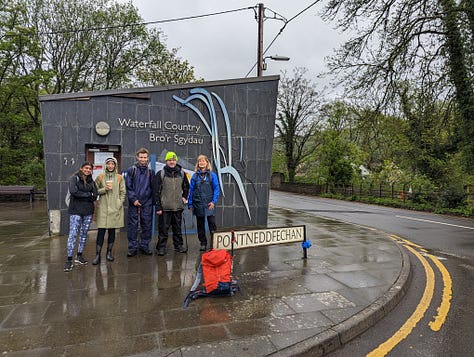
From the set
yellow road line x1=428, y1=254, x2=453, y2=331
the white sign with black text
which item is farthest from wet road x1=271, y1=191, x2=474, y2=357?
the white sign with black text

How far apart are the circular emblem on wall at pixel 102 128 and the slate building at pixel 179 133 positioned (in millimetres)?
22

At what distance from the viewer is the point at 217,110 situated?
→ 27.0ft

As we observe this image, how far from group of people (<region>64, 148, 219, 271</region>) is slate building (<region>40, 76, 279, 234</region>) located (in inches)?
76.7

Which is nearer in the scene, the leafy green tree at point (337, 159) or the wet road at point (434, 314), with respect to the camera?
the wet road at point (434, 314)

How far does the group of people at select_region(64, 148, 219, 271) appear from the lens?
201 inches

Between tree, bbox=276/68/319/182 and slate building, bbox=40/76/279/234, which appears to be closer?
slate building, bbox=40/76/279/234

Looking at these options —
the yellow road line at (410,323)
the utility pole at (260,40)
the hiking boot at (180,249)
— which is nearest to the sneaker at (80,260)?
the hiking boot at (180,249)

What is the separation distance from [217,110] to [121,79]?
18.2 metres

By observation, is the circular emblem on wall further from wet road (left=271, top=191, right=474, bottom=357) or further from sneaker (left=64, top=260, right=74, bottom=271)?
wet road (left=271, top=191, right=474, bottom=357)

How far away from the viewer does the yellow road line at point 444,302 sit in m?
3.50

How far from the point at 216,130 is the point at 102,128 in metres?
2.81

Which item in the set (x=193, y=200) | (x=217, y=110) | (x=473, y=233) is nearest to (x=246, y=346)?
(x=193, y=200)

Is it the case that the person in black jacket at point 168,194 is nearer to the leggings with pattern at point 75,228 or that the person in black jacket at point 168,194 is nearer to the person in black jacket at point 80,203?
the person in black jacket at point 80,203

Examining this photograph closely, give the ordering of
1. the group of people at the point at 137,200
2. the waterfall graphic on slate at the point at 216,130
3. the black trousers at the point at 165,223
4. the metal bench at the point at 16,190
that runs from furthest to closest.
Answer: the metal bench at the point at 16,190 → the waterfall graphic on slate at the point at 216,130 → the black trousers at the point at 165,223 → the group of people at the point at 137,200
